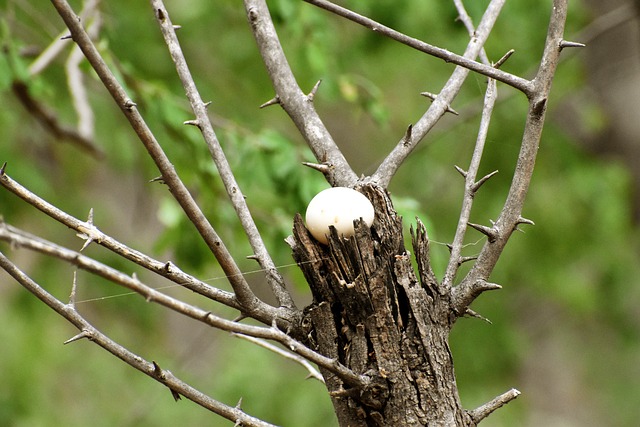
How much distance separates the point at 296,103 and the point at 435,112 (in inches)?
14.1

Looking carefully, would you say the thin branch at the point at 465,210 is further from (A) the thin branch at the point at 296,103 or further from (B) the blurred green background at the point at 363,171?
(B) the blurred green background at the point at 363,171

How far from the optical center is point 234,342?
753cm

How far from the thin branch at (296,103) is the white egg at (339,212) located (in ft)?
0.53

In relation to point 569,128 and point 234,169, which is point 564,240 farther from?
point 234,169

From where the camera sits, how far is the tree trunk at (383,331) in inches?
62.6

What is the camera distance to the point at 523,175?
169 centimetres

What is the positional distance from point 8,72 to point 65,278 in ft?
10.3

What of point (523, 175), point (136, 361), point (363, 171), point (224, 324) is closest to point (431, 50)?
point (523, 175)

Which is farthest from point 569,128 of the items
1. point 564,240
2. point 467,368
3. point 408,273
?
point 408,273

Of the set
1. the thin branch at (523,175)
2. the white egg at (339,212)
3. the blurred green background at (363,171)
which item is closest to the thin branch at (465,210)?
the thin branch at (523,175)

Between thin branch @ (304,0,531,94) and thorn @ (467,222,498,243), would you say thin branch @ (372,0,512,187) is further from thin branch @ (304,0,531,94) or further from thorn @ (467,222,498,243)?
thorn @ (467,222,498,243)

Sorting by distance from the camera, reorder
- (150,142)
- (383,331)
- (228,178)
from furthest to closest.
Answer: (228,178) < (383,331) < (150,142)

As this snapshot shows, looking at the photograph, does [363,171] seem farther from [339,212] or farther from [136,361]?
[136,361]

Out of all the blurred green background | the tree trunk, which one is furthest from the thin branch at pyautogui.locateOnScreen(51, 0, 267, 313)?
the blurred green background
